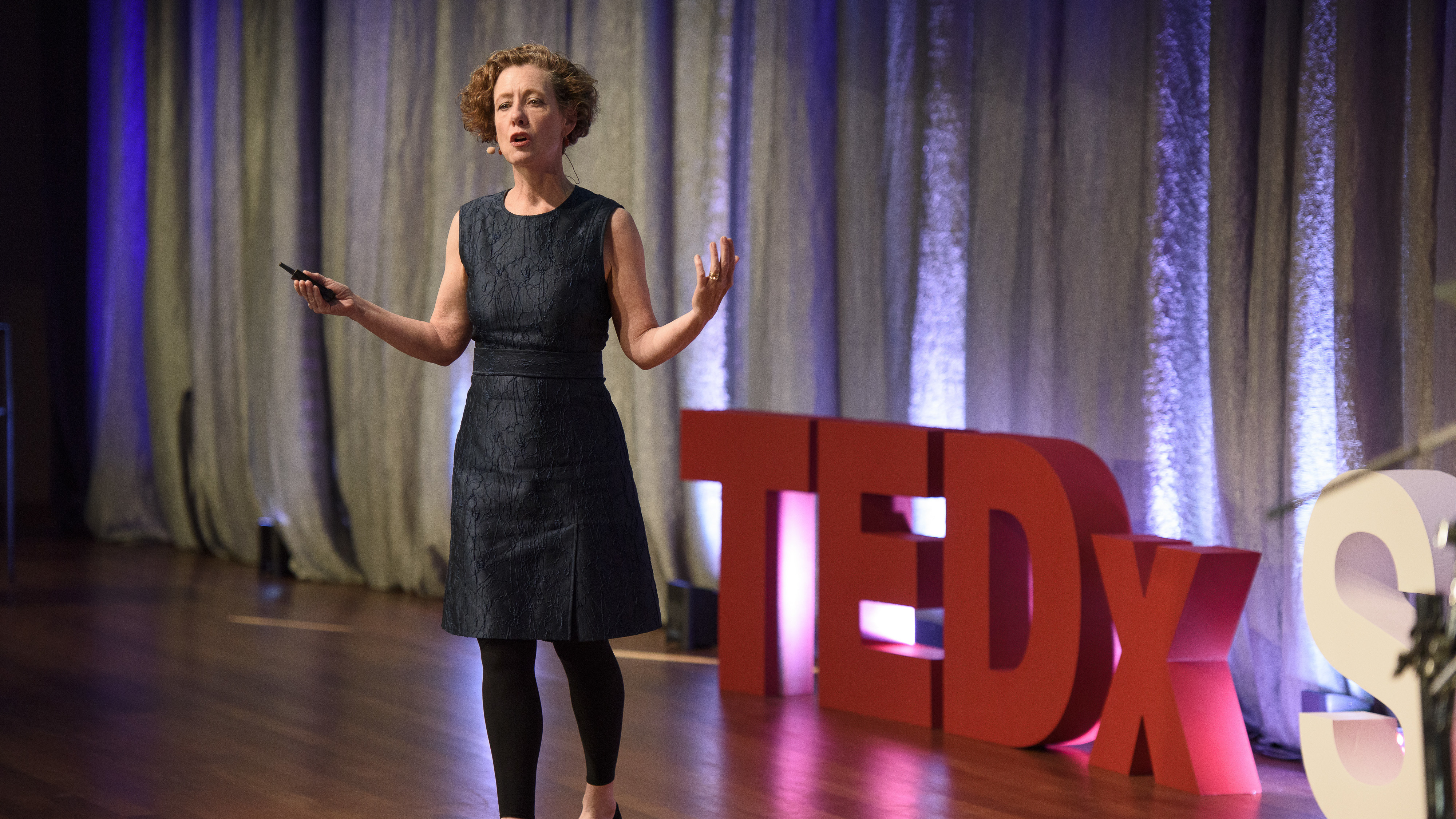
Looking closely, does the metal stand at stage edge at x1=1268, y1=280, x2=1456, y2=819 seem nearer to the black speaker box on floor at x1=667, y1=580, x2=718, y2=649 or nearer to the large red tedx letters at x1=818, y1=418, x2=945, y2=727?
the large red tedx letters at x1=818, y1=418, x2=945, y2=727

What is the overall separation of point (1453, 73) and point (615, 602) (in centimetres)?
191

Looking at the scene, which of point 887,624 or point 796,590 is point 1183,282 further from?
point 796,590

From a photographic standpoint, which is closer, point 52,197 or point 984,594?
point 984,594

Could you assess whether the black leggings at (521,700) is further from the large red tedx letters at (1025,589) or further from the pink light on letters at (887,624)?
the pink light on letters at (887,624)

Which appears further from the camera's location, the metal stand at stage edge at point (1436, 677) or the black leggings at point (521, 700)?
the black leggings at point (521, 700)

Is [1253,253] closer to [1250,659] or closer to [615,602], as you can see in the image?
[1250,659]

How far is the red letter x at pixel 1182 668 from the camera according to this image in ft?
9.21

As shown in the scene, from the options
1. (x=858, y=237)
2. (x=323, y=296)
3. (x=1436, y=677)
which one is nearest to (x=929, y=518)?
(x=858, y=237)

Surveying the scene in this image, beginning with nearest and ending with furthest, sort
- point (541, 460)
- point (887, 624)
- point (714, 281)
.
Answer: point (714, 281), point (541, 460), point (887, 624)

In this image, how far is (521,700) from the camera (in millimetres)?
2178

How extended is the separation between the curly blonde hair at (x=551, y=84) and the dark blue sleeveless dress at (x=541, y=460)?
0.43ft

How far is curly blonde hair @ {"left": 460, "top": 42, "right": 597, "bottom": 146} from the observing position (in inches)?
86.7

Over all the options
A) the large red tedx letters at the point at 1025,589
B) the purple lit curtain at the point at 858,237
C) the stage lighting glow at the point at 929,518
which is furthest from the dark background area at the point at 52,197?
the large red tedx letters at the point at 1025,589

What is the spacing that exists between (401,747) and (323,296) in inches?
54.6
